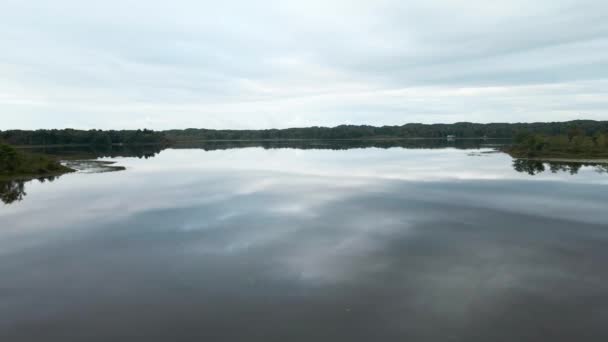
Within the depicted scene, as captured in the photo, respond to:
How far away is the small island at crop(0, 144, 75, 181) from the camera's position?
4688 cm

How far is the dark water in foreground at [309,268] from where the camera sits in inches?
473

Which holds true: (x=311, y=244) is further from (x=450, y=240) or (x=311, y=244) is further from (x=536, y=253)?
(x=536, y=253)

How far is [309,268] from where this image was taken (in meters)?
16.6

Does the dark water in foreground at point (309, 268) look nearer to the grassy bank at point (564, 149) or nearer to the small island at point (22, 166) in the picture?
the small island at point (22, 166)

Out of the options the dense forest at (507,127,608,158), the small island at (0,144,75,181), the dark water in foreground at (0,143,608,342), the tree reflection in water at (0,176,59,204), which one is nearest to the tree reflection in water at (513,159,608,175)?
the dense forest at (507,127,608,158)

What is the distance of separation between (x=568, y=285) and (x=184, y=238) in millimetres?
17209

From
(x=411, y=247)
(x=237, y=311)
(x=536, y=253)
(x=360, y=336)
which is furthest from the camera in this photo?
(x=411, y=247)

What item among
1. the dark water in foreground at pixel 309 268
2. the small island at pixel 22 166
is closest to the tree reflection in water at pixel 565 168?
the dark water in foreground at pixel 309 268

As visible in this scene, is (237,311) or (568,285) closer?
(237,311)

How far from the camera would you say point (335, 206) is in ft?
98.2

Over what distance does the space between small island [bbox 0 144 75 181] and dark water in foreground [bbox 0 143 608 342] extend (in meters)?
17.9

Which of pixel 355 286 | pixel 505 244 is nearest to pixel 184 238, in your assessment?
pixel 355 286

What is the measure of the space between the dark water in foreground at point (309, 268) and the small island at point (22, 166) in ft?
58.8

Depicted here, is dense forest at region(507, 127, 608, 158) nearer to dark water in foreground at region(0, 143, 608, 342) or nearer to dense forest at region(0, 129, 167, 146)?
dark water in foreground at region(0, 143, 608, 342)
